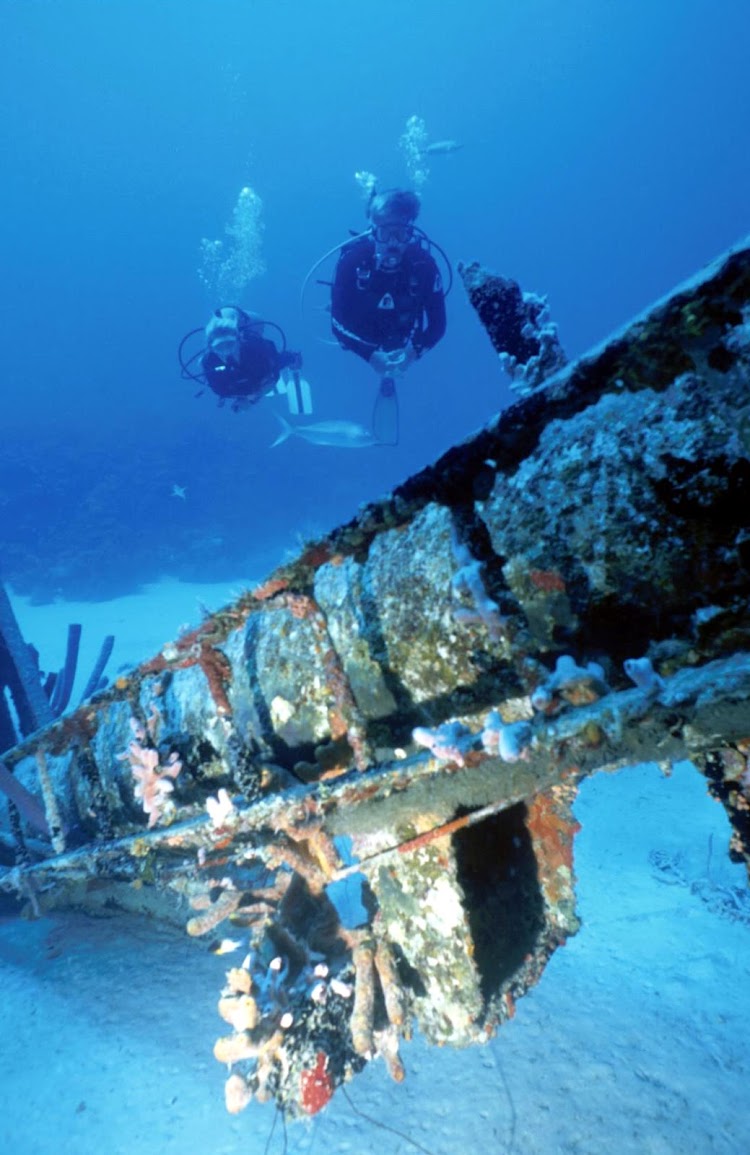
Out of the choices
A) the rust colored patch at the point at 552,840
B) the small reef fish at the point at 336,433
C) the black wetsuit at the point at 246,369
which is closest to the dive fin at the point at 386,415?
the black wetsuit at the point at 246,369

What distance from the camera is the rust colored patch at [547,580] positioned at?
190cm

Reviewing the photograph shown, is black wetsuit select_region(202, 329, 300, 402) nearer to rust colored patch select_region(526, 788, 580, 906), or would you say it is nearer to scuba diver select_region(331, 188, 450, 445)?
scuba diver select_region(331, 188, 450, 445)

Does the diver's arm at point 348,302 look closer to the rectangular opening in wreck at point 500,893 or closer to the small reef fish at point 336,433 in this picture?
the small reef fish at point 336,433

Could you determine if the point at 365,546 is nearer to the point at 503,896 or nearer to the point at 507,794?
the point at 507,794

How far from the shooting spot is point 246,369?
426 inches

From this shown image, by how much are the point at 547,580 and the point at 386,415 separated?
33.5 feet

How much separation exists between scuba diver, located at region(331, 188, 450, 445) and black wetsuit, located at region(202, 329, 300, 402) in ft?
7.81

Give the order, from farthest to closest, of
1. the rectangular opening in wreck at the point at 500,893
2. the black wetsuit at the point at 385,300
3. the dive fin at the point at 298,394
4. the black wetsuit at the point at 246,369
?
the dive fin at the point at 298,394
the black wetsuit at the point at 246,369
the black wetsuit at the point at 385,300
the rectangular opening in wreck at the point at 500,893

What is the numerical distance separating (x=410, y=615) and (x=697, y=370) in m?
Result: 1.29

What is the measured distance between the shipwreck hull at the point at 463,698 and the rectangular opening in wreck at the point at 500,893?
0.04 ft

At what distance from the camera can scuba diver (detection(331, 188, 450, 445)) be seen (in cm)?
810

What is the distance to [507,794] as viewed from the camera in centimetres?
184

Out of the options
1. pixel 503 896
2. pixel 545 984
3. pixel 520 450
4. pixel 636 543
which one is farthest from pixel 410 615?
pixel 545 984

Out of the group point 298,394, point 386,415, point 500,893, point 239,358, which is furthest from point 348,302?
point 500,893
